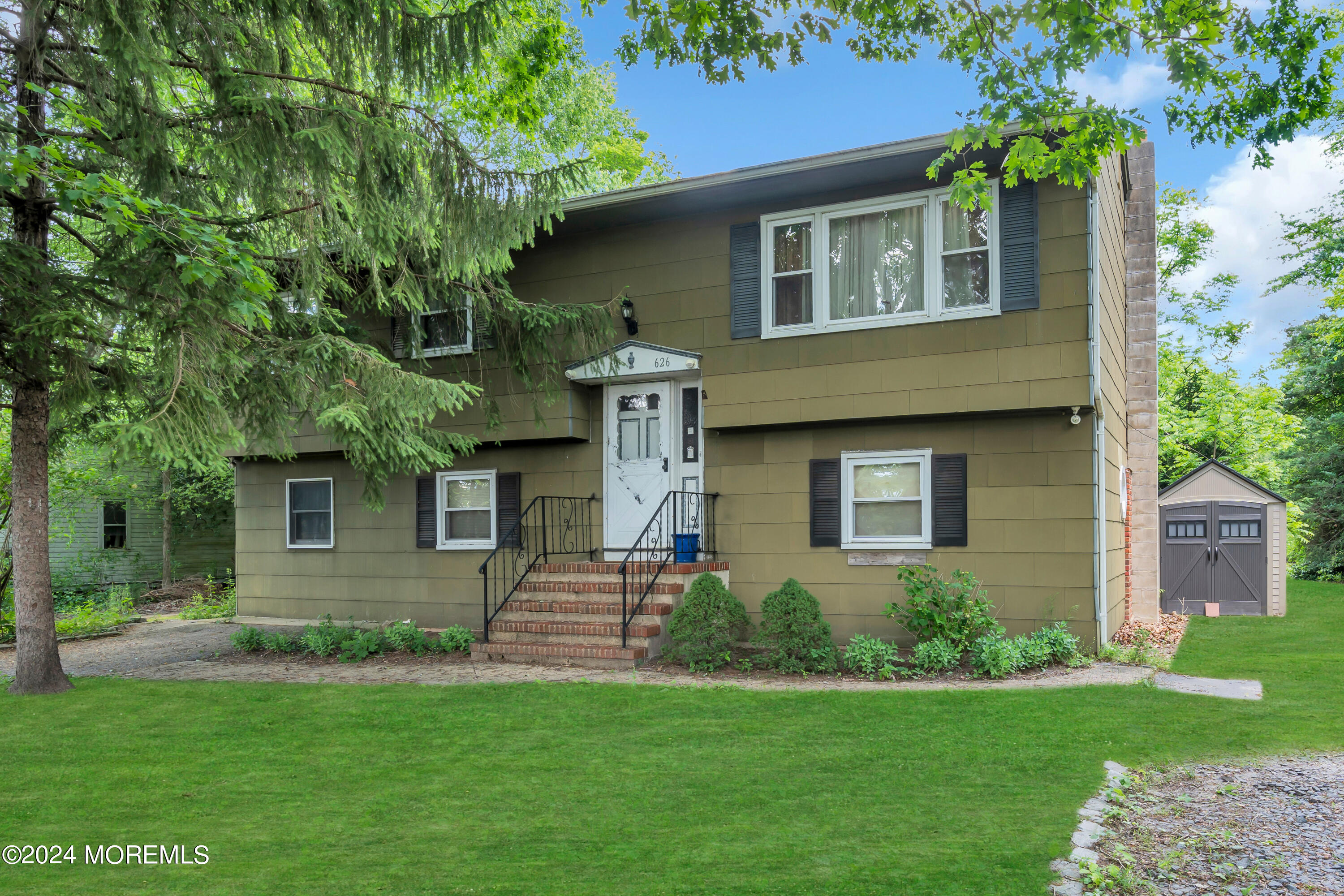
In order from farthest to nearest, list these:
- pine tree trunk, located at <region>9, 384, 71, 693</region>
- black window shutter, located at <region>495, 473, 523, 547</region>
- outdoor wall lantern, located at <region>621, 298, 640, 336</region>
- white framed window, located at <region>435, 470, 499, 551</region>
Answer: white framed window, located at <region>435, 470, 499, 551</region>, black window shutter, located at <region>495, 473, 523, 547</region>, outdoor wall lantern, located at <region>621, 298, 640, 336</region>, pine tree trunk, located at <region>9, 384, 71, 693</region>

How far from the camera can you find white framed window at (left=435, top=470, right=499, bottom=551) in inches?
440

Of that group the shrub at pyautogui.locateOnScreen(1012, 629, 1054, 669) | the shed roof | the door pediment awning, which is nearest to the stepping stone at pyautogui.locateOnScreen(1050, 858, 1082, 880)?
the shrub at pyautogui.locateOnScreen(1012, 629, 1054, 669)

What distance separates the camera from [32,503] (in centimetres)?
755

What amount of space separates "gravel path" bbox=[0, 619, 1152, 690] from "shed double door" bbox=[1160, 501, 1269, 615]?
658cm

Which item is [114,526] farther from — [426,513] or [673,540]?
[673,540]

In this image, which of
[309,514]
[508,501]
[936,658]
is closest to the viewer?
[936,658]

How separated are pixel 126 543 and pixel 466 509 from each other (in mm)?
12896

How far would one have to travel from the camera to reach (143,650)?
10.8 metres

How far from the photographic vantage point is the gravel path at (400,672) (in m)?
7.39

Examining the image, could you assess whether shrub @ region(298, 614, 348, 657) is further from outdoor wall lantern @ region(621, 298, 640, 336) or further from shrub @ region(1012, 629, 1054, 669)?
shrub @ region(1012, 629, 1054, 669)

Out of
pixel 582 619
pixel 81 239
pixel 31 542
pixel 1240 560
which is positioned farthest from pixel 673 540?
pixel 1240 560

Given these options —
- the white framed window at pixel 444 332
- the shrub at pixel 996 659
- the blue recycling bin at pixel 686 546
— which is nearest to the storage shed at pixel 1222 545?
the shrub at pixel 996 659

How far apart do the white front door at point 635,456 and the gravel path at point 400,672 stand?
234 cm

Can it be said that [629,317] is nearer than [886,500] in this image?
No
